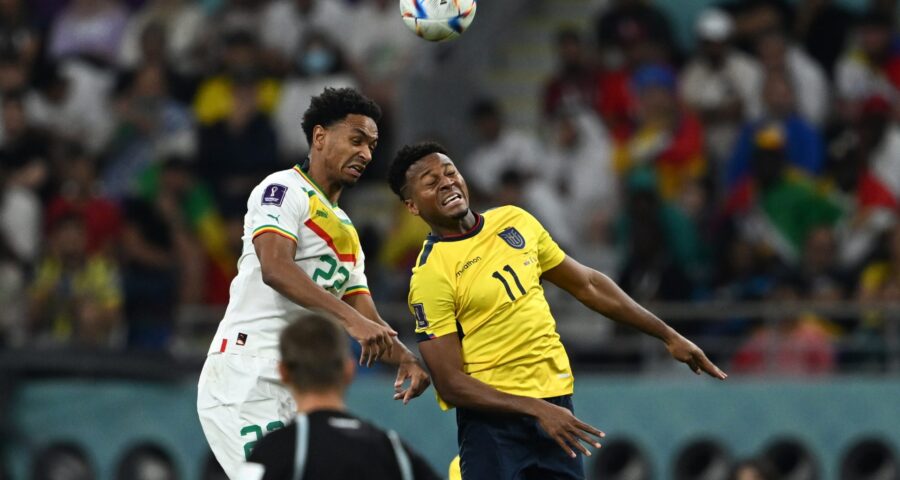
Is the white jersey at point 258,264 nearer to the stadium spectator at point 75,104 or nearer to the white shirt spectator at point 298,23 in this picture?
the white shirt spectator at point 298,23

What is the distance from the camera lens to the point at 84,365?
50.4ft

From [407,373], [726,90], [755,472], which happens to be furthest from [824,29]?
[407,373]

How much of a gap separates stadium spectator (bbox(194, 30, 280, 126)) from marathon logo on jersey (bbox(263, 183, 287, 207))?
8154 mm

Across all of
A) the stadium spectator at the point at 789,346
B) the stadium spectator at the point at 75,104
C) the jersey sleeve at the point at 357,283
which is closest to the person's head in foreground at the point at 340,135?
the jersey sleeve at the point at 357,283

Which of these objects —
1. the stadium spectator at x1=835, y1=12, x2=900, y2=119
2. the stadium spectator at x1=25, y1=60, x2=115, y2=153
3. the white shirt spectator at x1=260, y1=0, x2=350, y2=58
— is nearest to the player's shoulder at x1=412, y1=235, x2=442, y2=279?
the stadium spectator at x1=835, y1=12, x2=900, y2=119

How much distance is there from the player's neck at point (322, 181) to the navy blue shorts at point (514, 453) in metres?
1.25

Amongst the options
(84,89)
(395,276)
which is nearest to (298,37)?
(84,89)

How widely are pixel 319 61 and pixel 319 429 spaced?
421 inches

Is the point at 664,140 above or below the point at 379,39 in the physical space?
below

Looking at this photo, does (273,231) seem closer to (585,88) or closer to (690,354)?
(690,354)

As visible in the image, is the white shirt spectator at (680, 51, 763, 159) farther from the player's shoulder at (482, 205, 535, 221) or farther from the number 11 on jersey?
the number 11 on jersey

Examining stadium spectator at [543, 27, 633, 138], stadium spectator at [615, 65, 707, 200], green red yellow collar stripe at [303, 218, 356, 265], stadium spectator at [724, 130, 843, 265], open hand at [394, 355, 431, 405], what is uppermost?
stadium spectator at [543, 27, 633, 138]

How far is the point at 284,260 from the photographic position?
310 inches

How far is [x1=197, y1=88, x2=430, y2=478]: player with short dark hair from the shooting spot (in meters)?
8.12
